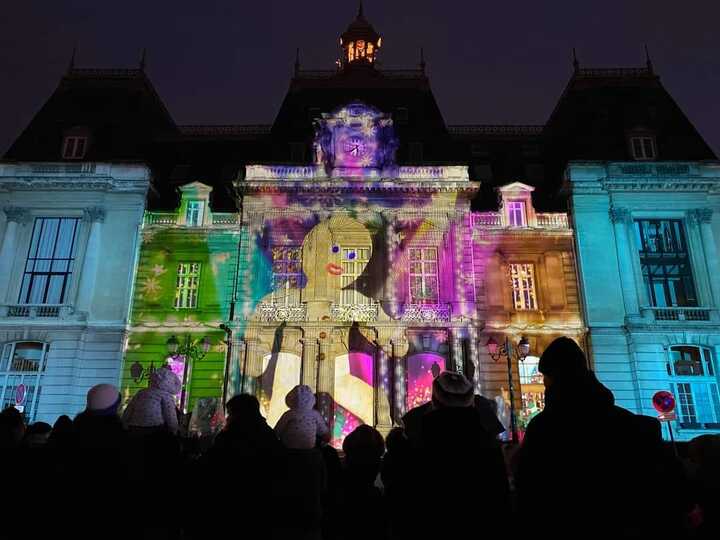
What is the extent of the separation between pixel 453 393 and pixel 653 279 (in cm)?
2474

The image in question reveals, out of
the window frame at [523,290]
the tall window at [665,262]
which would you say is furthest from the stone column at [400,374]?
the tall window at [665,262]

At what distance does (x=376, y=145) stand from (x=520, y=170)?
29.7 ft

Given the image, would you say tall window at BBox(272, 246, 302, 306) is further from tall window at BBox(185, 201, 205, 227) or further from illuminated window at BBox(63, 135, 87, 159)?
illuminated window at BBox(63, 135, 87, 159)

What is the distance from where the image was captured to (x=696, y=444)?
4574 mm

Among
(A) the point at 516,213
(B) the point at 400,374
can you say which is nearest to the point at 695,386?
(A) the point at 516,213

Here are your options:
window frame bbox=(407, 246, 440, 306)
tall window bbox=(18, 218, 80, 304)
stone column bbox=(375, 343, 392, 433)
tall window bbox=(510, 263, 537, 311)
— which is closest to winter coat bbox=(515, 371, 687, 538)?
stone column bbox=(375, 343, 392, 433)

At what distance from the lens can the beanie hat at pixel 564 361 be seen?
3291 millimetres

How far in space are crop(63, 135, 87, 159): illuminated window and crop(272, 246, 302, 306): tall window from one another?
11682mm

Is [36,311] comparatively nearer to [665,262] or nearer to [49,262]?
[49,262]

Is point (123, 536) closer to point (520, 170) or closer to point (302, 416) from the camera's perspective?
point (302, 416)

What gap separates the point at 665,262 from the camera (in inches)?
992

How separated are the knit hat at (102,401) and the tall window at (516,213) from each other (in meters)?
23.8

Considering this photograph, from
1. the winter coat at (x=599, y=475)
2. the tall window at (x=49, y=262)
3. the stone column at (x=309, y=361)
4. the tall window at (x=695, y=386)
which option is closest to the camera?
the winter coat at (x=599, y=475)

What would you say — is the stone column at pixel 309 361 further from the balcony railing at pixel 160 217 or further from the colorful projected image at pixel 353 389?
the balcony railing at pixel 160 217
